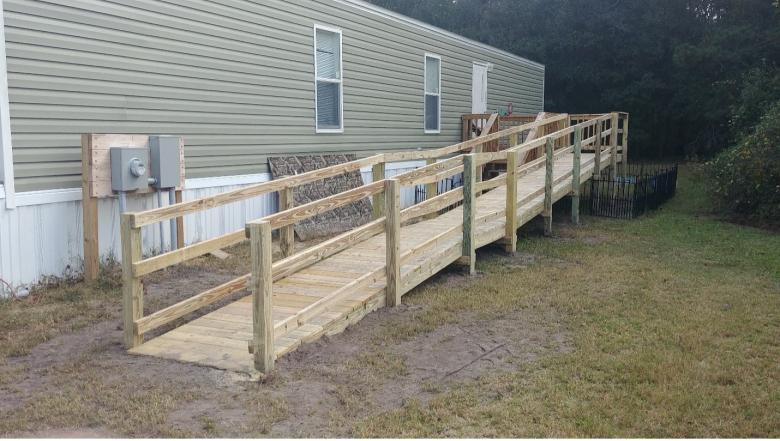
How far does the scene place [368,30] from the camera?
11719mm

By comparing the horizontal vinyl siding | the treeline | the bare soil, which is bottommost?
the bare soil

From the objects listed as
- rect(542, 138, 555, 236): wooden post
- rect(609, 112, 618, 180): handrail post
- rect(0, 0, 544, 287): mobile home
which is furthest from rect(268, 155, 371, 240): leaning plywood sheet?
rect(609, 112, 618, 180): handrail post

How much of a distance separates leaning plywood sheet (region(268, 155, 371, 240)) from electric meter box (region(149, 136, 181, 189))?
223 cm

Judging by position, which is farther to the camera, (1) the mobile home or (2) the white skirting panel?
(1) the mobile home

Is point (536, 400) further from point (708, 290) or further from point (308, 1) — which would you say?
point (308, 1)

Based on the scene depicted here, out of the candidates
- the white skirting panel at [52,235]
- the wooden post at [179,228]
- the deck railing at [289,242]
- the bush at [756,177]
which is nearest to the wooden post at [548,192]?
the deck railing at [289,242]

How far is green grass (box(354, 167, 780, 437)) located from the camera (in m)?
3.70

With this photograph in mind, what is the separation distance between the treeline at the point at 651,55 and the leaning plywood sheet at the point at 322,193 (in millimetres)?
14545

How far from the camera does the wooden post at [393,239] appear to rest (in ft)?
19.2

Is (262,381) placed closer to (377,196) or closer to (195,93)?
(377,196)

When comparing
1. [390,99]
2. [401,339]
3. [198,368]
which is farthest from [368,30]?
[198,368]

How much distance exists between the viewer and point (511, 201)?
8.29m

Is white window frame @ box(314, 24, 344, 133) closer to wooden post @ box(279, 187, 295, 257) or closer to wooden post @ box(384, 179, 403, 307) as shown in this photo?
wooden post @ box(279, 187, 295, 257)

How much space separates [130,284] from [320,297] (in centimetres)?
151
